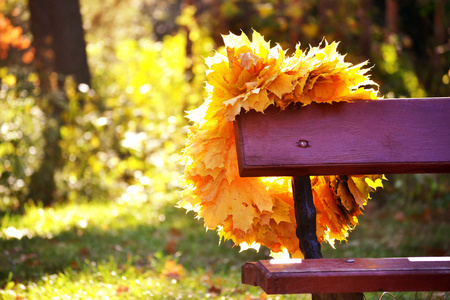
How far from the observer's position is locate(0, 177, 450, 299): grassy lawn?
11.5 ft

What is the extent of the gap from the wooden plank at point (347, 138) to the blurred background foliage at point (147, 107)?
9.45 feet

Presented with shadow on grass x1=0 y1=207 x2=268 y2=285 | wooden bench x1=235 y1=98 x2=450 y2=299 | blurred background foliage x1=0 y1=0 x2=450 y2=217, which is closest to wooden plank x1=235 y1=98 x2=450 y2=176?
wooden bench x1=235 y1=98 x2=450 y2=299

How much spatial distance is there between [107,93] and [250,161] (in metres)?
6.07

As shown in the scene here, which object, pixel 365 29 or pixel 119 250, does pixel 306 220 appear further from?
pixel 365 29

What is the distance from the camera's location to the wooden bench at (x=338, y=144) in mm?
2240

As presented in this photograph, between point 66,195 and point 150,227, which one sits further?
point 66,195

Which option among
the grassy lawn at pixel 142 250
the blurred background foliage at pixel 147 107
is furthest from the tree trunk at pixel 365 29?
the grassy lawn at pixel 142 250

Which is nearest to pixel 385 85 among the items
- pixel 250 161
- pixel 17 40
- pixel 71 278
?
pixel 71 278

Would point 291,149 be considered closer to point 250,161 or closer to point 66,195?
point 250,161

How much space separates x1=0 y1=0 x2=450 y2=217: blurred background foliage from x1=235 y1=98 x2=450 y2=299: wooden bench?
2859 mm

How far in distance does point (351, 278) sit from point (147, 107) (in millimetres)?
6999

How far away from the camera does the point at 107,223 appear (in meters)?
Answer: 5.70

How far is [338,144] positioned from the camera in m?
2.33

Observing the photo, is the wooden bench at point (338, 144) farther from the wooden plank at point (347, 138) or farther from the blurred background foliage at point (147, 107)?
the blurred background foliage at point (147, 107)
